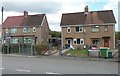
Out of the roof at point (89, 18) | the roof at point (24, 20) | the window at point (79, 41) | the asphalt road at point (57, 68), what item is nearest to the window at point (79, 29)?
the roof at point (89, 18)

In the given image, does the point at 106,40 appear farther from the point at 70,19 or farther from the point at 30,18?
the point at 30,18

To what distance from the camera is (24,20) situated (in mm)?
36562

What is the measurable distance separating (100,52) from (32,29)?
22.6 meters

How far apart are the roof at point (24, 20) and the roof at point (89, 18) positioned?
301 inches

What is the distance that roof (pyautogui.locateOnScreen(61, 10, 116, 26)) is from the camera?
27.6m

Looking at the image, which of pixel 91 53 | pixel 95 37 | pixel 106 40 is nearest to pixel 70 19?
pixel 95 37

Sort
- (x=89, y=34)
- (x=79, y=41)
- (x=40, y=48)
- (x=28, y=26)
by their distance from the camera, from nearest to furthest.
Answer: (x=40, y=48), (x=89, y=34), (x=79, y=41), (x=28, y=26)

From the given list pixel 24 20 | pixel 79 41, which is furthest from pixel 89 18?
pixel 24 20

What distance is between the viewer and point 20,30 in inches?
1391

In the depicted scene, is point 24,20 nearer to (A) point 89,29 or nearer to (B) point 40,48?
(A) point 89,29

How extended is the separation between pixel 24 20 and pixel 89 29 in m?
18.8

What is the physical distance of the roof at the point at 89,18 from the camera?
27.6m

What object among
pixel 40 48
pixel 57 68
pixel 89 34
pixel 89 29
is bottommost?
pixel 57 68

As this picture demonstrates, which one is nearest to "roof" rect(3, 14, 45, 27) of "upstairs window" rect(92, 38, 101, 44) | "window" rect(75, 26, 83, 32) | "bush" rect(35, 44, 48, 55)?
"window" rect(75, 26, 83, 32)
